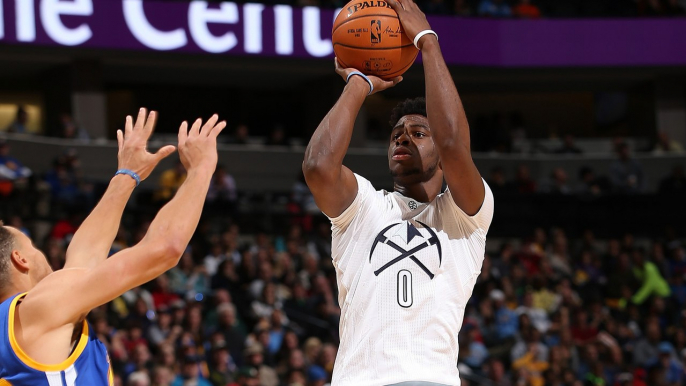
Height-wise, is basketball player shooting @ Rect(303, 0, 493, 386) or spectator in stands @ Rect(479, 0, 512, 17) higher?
spectator in stands @ Rect(479, 0, 512, 17)

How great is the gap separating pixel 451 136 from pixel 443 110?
0.35 ft

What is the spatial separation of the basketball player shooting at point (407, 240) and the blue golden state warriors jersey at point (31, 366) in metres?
0.95

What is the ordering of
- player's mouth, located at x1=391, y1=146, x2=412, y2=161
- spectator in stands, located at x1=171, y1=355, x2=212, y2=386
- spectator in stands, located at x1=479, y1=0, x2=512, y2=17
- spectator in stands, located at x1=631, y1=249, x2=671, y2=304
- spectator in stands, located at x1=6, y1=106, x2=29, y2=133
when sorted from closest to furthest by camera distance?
player's mouth, located at x1=391, y1=146, x2=412, y2=161
spectator in stands, located at x1=171, y1=355, x2=212, y2=386
spectator in stands, located at x1=631, y1=249, x2=671, y2=304
spectator in stands, located at x1=6, y1=106, x2=29, y2=133
spectator in stands, located at x1=479, y1=0, x2=512, y2=17

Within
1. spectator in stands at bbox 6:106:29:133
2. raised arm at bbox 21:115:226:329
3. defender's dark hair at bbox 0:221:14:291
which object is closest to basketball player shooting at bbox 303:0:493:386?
raised arm at bbox 21:115:226:329

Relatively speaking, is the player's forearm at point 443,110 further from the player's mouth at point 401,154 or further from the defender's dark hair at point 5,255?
the defender's dark hair at point 5,255

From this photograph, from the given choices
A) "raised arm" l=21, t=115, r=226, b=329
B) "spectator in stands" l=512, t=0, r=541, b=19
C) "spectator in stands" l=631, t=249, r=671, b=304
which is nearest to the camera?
"raised arm" l=21, t=115, r=226, b=329

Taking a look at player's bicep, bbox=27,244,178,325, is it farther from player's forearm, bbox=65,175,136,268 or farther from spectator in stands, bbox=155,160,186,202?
spectator in stands, bbox=155,160,186,202

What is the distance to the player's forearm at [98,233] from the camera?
3449 millimetres

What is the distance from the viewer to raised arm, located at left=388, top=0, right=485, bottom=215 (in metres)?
3.44

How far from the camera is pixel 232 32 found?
15.4 meters

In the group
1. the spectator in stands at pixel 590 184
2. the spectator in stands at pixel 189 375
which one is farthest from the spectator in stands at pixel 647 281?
the spectator in stands at pixel 189 375

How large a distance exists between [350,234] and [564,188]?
44.4 ft

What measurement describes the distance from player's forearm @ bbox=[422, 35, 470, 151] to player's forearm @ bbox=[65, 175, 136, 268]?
1129 millimetres

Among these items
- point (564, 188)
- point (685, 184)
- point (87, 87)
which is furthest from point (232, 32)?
point (685, 184)
